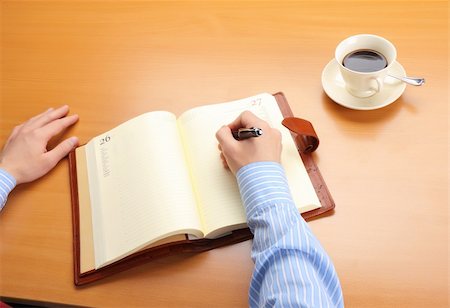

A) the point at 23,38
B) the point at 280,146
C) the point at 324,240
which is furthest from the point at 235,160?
the point at 23,38

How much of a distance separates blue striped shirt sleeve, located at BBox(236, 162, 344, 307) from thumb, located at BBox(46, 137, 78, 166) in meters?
0.36

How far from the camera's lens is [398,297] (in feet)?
2.02

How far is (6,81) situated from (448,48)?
3.10 feet

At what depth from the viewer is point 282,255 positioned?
61 centimetres

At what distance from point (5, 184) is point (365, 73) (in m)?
0.66

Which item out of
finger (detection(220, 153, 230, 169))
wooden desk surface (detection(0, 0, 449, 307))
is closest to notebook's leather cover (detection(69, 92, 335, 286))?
wooden desk surface (detection(0, 0, 449, 307))

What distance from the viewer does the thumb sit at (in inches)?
31.9

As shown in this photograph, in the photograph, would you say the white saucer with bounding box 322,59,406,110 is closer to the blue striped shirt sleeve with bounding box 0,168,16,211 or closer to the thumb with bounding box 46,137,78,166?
the thumb with bounding box 46,137,78,166

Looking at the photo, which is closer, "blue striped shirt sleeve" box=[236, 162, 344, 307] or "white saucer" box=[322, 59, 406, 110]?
"blue striped shirt sleeve" box=[236, 162, 344, 307]

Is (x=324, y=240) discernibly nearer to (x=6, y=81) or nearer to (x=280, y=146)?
(x=280, y=146)

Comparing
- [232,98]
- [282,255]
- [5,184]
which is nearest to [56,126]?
[5,184]

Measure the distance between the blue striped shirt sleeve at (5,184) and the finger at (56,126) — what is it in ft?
0.35

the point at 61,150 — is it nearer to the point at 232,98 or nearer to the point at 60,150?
the point at 60,150

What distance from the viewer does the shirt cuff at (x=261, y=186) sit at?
66 centimetres
